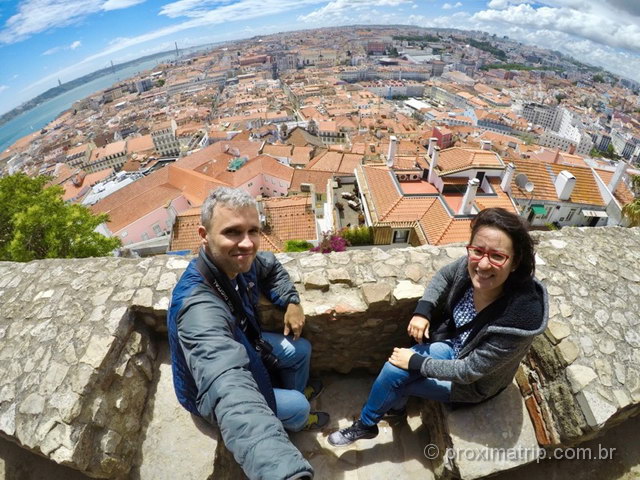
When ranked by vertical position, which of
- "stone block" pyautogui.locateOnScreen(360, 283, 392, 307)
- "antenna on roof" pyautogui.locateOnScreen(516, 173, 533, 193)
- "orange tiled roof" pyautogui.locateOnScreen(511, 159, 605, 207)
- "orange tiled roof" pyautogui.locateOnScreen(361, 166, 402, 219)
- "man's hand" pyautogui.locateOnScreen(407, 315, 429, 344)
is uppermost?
"stone block" pyautogui.locateOnScreen(360, 283, 392, 307)

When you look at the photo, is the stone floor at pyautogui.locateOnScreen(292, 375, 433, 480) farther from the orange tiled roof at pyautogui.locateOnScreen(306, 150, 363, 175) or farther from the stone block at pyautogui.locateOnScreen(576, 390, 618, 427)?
the orange tiled roof at pyautogui.locateOnScreen(306, 150, 363, 175)

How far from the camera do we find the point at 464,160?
1395cm

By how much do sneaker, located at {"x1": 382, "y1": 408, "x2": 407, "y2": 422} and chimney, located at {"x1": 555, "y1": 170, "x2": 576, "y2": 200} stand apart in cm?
1491

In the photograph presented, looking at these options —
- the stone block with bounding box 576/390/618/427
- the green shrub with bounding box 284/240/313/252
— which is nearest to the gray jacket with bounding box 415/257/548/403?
the stone block with bounding box 576/390/618/427

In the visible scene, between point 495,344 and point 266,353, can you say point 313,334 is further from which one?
point 495,344

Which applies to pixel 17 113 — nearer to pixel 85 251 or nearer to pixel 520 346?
pixel 85 251

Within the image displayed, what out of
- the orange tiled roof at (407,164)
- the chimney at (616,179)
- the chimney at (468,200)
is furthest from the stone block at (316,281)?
the chimney at (616,179)

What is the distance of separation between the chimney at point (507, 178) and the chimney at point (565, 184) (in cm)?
253

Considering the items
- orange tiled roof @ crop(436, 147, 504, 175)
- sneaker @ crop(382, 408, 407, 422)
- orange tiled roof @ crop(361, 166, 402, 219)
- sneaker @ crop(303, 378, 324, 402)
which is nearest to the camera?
sneaker @ crop(382, 408, 407, 422)

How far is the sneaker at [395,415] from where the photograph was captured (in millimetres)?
3107

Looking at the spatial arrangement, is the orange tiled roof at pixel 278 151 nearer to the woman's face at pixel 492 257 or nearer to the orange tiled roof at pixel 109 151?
the woman's face at pixel 492 257

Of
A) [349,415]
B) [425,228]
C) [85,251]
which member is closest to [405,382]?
[349,415]

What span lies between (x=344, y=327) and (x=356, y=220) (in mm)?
11207

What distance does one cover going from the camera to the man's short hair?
82.0 inches
